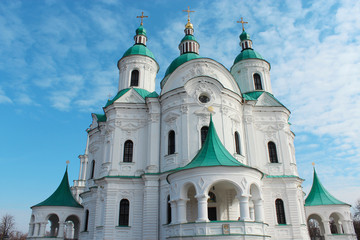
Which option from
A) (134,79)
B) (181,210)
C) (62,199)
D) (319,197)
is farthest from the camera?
(319,197)

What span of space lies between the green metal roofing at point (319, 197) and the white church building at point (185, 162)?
0.12 metres

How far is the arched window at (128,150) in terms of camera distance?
2203cm

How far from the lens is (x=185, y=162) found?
19.5 m

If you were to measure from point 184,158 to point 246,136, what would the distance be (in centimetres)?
555

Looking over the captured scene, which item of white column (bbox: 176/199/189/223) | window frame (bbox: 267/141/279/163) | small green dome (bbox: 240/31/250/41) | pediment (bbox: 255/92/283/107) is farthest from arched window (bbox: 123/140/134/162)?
small green dome (bbox: 240/31/250/41)

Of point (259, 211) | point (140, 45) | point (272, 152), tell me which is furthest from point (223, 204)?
point (140, 45)

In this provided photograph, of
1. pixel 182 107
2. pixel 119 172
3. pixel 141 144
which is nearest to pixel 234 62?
pixel 182 107

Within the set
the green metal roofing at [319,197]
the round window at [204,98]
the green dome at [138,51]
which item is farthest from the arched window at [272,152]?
the green dome at [138,51]

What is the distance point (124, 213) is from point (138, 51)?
14.3m

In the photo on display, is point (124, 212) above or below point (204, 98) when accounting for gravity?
below

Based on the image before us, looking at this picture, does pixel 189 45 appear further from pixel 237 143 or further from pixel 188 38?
pixel 237 143

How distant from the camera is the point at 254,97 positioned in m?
25.4

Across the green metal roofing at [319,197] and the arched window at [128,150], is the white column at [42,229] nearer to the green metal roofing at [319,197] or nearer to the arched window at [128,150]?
the arched window at [128,150]

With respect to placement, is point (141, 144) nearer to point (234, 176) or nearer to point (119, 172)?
point (119, 172)
